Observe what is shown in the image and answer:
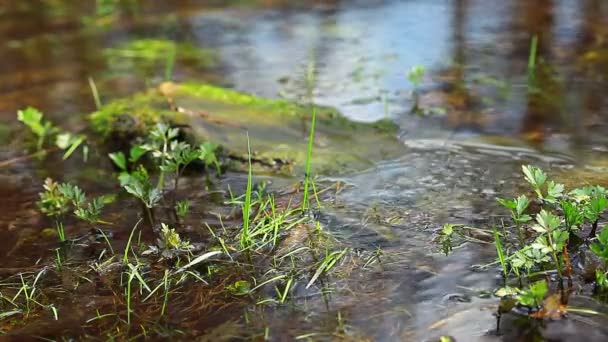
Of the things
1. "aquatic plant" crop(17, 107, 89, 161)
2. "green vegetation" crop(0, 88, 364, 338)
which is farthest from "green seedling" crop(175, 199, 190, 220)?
"aquatic plant" crop(17, 107, 89, 161)

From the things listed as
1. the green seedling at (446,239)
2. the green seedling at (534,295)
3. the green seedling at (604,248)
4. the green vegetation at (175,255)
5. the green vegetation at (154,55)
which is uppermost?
the green vegetation at (154,55)

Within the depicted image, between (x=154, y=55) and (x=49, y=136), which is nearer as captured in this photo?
(x=49, y=136)

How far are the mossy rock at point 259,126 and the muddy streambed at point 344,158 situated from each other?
2 centimetres

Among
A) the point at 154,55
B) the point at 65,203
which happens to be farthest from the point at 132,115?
the point at 154,55

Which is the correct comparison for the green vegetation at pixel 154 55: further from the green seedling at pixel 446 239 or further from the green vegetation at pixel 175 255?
the green seedling at pixel 446 239

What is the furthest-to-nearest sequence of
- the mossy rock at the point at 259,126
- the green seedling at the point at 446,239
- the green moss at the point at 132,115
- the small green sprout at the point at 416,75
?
the small green sprout at the point at 416,75
the green moss at the point at 132,115
the mossy rock at the point at 259,126
the green seedling at the point at 446,239

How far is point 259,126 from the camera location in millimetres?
3062

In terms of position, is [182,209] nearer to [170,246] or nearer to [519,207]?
[170,246]

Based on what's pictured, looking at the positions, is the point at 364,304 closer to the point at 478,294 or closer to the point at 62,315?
the point at 478,294

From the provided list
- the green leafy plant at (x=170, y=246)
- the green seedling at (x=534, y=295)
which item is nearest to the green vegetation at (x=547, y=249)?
the green seedling at (x=534, y=295)

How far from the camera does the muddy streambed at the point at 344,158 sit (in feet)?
5.21

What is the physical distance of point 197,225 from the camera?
7.06 feet

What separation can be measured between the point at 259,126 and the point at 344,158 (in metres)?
0.55

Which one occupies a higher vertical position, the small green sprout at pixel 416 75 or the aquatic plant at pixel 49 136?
the small green sprout at pixel 416 75
